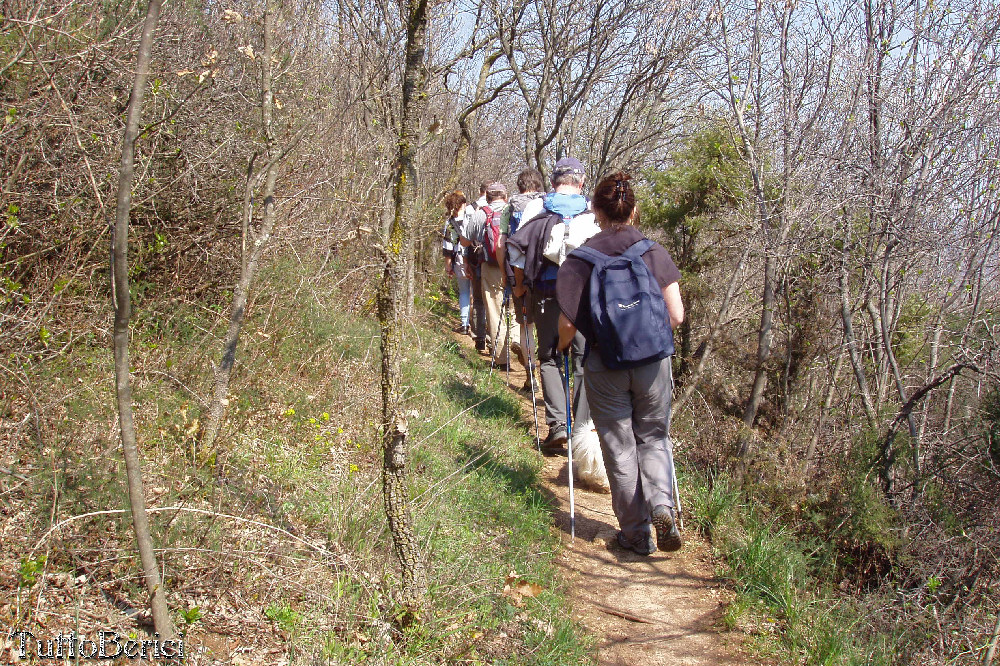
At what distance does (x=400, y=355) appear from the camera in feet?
9.62

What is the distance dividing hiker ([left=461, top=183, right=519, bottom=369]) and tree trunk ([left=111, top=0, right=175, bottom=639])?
19.4 feet

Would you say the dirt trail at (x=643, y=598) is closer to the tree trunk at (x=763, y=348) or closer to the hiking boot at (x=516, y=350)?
the tree trunk at (x=763, y=348)

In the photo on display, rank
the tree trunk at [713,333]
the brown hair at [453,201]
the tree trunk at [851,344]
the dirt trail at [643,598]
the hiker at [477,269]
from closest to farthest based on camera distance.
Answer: the dirt trail at [643,598], the tree trunk at [851,344], the tree trunk at [713,333], the hiker at [477,269], the brown hair at [453,201]

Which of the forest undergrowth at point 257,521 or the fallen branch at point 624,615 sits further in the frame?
the fallen branch at point 624,615

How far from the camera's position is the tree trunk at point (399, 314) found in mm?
2748

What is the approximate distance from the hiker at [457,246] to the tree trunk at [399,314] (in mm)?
6670

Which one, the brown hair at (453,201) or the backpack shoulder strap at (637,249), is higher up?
the brown hair at (453,201)

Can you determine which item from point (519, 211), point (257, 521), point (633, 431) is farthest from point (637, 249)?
point (519, 211)

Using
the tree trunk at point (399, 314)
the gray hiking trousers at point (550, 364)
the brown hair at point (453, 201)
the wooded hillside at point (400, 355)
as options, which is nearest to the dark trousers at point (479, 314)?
the brown hair at point (453, 201)

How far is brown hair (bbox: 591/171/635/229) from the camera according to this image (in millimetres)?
4379

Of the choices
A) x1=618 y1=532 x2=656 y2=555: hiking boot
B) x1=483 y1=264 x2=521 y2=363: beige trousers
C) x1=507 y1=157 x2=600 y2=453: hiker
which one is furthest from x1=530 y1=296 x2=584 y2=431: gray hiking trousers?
x1=483 y1=264 x2=521 y2=363: beige trousers

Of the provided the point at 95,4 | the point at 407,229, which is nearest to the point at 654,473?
the point at 407,229

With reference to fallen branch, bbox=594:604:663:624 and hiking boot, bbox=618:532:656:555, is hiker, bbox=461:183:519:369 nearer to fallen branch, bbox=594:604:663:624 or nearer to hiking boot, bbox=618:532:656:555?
hiking boot, bbox=618:532:656:555

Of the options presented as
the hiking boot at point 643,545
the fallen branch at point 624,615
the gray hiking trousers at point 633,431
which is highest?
the gray hiking trousers at point 633,431
